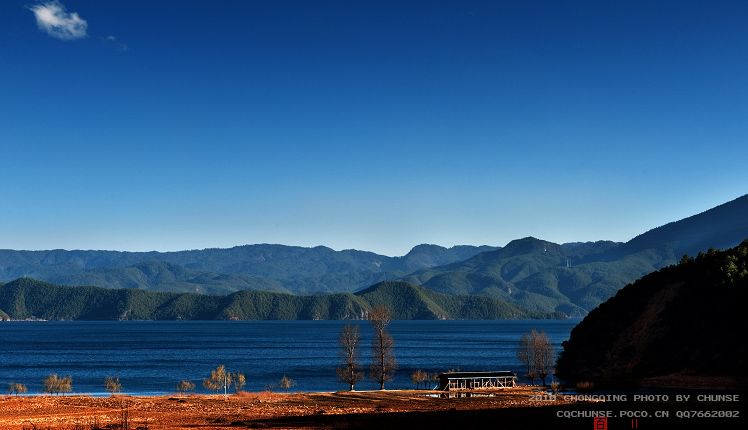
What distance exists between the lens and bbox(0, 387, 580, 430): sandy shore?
170 feet

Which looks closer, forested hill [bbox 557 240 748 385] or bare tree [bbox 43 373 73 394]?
forested hill [bbox 557 240 748 385]

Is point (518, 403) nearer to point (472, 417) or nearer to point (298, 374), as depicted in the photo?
point (472, 417)

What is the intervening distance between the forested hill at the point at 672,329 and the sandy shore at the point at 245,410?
3067 centimetres

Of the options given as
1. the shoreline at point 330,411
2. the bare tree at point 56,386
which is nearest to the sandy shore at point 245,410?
the shoreline at point 330,411

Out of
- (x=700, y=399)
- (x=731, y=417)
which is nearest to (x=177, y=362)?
(x=700, y=399)

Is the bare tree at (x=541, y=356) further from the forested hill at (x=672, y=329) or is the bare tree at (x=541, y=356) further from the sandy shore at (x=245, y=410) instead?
the sandy shore at (x=245, y=410)

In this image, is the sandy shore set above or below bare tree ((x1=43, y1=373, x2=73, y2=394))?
above

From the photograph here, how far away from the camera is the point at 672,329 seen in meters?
111

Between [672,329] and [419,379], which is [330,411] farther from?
[672,329]

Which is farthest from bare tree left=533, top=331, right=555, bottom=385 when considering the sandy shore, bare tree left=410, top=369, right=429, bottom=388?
the sandy shore

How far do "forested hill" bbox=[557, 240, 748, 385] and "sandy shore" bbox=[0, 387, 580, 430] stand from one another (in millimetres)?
30671

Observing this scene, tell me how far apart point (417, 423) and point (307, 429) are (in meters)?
7.73

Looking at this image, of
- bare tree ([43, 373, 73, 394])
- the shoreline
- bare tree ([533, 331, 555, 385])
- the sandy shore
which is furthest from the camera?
bare tree ([533, 331, 555, 385])

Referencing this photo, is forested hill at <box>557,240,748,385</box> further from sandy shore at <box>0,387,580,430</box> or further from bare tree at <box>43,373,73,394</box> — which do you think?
bare tree at <box>43,373,73,394</box>
